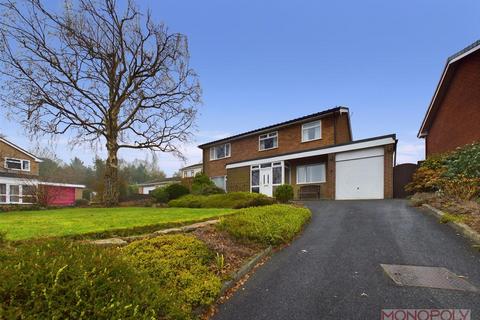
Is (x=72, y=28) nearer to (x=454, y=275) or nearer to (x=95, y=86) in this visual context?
(x=95, y=86)

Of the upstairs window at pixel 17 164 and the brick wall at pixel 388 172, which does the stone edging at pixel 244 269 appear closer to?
the brick wall at pixel 388 172

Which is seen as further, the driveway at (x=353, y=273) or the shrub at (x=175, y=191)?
the shrub at (x=175, y=191)

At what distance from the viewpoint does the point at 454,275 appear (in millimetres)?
4918

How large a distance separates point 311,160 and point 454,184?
9.73 metres

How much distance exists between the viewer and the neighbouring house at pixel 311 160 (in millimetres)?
16625

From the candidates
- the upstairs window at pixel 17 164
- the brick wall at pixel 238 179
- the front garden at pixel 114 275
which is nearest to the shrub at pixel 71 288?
the front garden at pixel 114 275

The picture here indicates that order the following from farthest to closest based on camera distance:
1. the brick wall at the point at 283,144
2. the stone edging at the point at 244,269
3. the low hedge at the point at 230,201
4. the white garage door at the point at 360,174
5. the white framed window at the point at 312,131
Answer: the white framed window at the point at 312,131 → the brick wall at the point at 283,144 → the white garage door at the point at 360,174 → the low hedge at the point at 230,201 → the stone edging at the point at 244,269

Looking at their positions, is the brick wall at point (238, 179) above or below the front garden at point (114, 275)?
above

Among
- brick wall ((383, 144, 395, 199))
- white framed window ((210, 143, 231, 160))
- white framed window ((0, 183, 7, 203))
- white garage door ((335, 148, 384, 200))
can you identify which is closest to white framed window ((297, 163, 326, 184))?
white garage door ((335, 148, 384, 200))

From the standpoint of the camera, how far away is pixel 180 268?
474 cm

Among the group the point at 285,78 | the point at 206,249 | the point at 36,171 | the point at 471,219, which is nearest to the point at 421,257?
the point at 471,219

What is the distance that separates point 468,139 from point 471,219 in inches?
383

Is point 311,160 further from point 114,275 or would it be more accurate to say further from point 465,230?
point 114,275

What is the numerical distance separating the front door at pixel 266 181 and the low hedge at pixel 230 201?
22.6 feet
